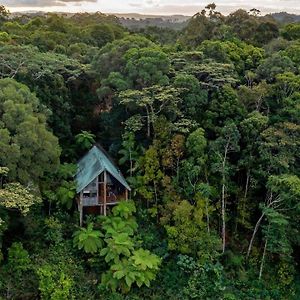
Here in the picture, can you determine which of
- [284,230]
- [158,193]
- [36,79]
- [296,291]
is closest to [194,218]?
[158,193]

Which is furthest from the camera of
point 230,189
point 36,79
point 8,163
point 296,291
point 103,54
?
point 103,54

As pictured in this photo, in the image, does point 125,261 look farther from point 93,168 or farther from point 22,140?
point 22,140

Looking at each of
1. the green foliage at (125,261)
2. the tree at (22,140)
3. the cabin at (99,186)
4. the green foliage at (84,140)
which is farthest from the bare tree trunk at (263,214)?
the green foliage at (84,140)

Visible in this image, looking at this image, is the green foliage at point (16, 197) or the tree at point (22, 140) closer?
the green foliage at point (16, 197)

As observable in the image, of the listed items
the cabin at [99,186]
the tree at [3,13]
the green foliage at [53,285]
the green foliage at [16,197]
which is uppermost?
the tree at [3,13]

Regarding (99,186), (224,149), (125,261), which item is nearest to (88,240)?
(125,261)

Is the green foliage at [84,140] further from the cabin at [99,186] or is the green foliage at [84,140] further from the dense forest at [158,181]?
the cabin at [99,186]

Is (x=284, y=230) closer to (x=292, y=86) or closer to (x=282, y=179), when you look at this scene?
(x=282, y=179)
